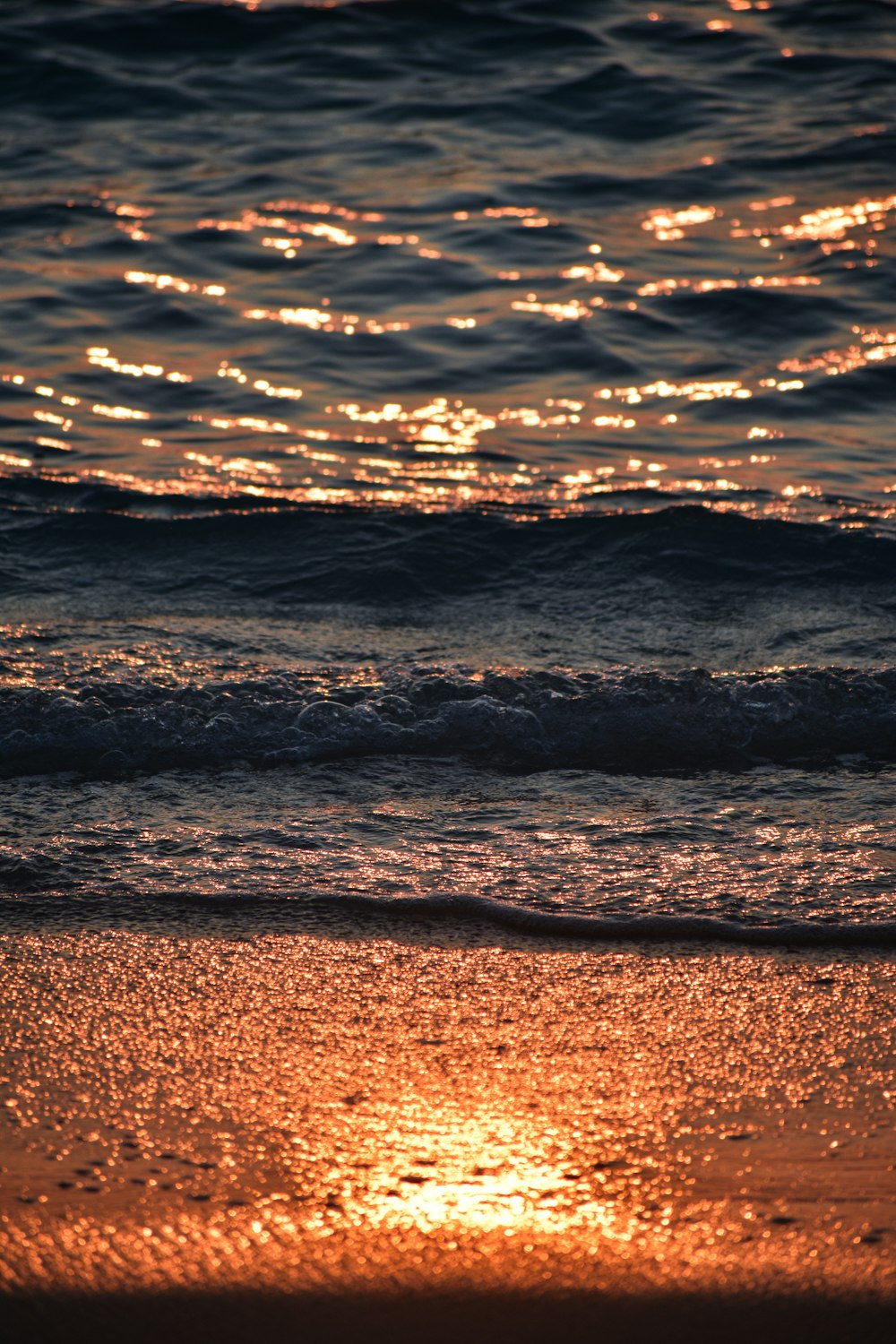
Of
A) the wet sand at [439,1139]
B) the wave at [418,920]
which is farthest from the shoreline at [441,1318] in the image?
the wave at [418,920]

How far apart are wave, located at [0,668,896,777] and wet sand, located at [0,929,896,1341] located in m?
1.04

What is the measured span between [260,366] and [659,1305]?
6.11 metres

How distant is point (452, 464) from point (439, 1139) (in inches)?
180

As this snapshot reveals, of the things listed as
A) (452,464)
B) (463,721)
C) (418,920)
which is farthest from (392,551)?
(418,920)

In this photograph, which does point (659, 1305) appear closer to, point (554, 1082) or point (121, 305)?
point (554, 1082)

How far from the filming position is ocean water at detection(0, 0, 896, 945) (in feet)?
9.94

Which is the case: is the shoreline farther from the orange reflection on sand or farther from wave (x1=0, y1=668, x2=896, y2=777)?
wave (x1=0, y1=668, x2=896, y2=777)

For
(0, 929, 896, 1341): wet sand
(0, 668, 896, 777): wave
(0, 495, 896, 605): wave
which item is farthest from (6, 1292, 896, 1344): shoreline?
(0, 495, 896, 605): wave

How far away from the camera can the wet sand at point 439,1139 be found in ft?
5.57

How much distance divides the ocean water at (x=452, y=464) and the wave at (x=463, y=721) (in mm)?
15

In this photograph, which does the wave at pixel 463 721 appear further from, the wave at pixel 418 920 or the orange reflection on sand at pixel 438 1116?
the orange reflection on sand at pixel 438 1116

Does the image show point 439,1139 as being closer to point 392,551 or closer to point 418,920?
point 418,920

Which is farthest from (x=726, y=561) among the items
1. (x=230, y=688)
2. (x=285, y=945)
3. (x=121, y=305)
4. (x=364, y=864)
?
(x=121, y=305)

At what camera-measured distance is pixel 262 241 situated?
8.64 metres
